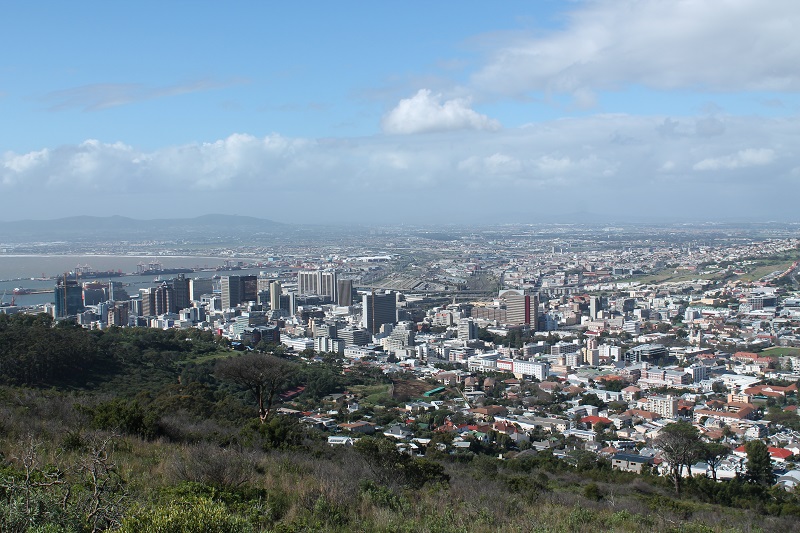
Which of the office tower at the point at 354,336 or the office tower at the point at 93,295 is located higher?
the office tower at the point at 93,295

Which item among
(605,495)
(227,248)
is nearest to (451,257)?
(227,248)

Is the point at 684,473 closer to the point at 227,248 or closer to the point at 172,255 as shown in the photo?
the point at 172,255

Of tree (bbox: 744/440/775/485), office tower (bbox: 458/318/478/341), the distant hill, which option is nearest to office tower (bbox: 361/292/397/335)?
office tower (bbox: 458/318/478/341)

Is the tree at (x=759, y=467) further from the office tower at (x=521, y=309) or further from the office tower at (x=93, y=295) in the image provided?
the office tower at (x=93, y=295)

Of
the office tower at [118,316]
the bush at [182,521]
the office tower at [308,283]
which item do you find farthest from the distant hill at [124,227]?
the bush at [182,521]

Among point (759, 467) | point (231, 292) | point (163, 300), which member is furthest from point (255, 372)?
point (231, 292)

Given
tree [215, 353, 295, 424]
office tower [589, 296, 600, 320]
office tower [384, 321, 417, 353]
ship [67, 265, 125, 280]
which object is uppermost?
tree [215, 353, 295, 424]

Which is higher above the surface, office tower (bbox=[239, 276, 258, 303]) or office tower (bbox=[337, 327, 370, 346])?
office tower (bbox=[239, 276, 258, 303])

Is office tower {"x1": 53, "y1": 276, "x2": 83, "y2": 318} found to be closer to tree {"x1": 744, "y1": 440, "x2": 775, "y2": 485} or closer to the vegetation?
the vegetation
